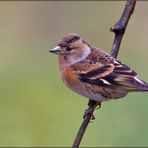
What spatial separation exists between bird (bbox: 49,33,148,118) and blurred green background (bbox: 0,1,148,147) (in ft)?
3.73

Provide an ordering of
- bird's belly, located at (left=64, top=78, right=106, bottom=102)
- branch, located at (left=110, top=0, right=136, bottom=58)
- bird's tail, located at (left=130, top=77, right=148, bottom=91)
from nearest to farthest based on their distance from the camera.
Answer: branch, located at (left=110, top=0, right=136, bottom=58) < bird's tail, located at (left=130, top=77, right=148, bottom=91) < bird's belly, located at (left=64, top=78, right=106, bottom=102)

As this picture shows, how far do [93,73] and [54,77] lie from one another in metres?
3.25

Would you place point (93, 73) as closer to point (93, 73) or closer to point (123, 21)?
point (93, 73)

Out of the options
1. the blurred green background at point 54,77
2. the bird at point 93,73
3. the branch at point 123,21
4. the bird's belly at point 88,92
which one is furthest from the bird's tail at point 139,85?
the blurred green background at point 54,77

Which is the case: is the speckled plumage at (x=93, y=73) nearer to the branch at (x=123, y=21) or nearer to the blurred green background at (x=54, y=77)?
the branch at (x=123, y=21)

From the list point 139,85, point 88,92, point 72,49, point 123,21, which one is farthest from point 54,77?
point 123,21

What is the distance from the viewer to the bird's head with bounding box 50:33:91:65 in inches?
208

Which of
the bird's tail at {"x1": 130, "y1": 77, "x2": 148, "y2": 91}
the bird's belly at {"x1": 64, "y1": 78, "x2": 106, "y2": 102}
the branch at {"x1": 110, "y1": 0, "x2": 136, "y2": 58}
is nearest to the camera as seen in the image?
the branch at {"x1": 110, "y1": 0, "x2": 136, "y2": 58}

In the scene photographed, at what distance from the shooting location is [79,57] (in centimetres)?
551

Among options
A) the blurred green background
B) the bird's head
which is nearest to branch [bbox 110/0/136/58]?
the bird's head

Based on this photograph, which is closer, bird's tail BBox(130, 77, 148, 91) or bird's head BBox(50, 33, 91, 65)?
bird's tail BBox(130, 77, 148, 91)

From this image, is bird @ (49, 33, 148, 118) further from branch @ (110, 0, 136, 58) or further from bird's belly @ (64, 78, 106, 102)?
branch @ (110, 0, 136, 58)

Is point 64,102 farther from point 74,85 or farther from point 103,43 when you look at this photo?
Answer: point 74,85

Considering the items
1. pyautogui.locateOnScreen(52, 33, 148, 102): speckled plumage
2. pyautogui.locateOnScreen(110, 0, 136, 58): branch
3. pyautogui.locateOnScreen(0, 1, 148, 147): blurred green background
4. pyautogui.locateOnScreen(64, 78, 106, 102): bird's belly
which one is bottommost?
pyautogui.locateOnScreen(0, 1, 148, 147): blurred green background
